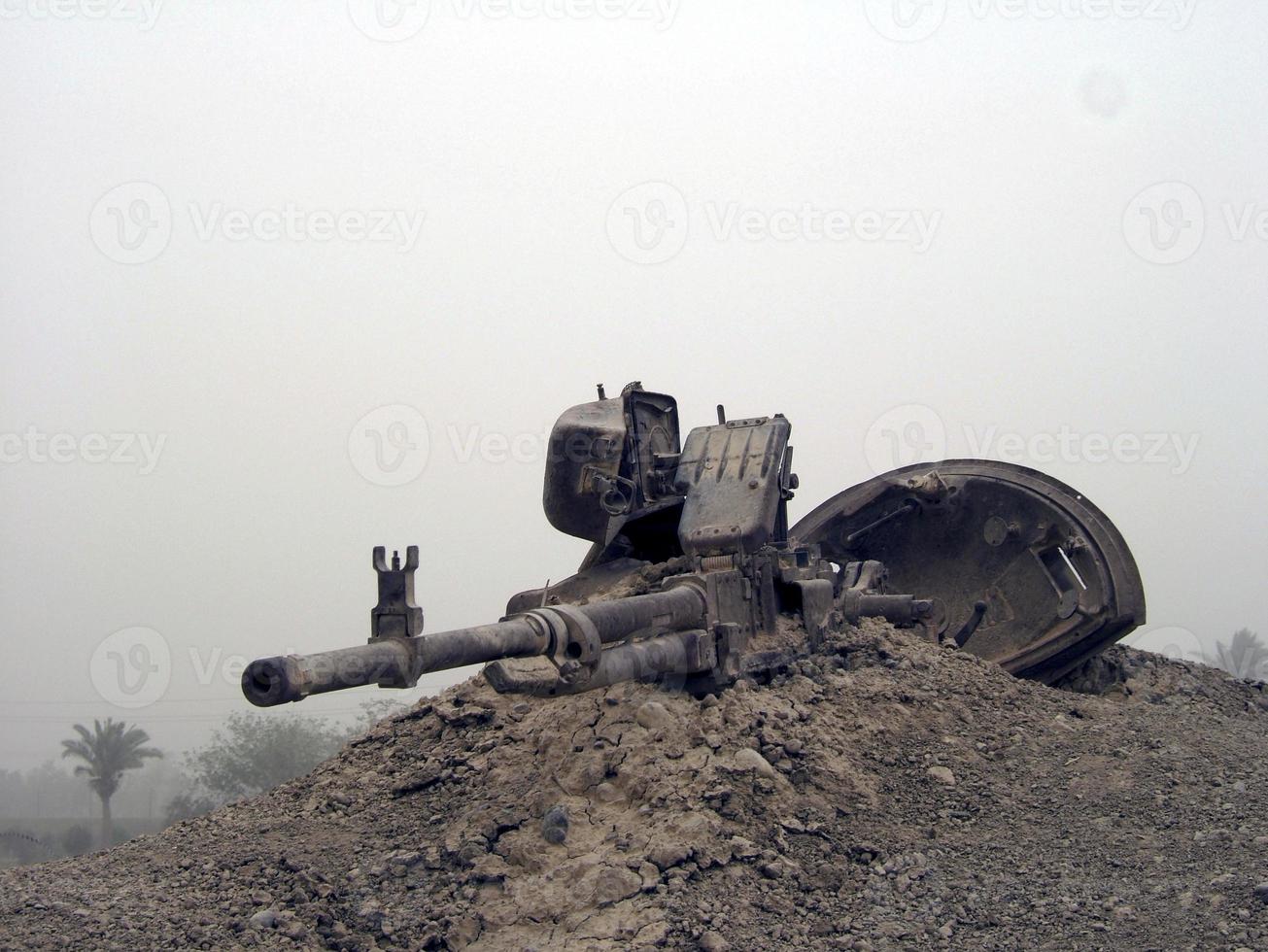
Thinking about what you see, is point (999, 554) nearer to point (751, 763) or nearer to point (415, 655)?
point (751, 763)

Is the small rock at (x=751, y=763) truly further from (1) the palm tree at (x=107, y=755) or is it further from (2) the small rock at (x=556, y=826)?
(1) the palm tree at (x=107, y=755)

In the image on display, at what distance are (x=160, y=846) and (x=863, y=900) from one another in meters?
3.57

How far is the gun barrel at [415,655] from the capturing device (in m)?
4.16

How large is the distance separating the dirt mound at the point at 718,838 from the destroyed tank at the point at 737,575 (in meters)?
0.48

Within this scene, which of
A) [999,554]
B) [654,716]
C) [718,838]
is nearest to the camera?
[718,838]

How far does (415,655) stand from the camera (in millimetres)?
4641

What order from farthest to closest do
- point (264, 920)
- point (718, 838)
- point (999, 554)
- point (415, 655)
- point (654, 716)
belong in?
point (999, 554)
point (654, 716)
point (718, 838)
point (264, 920)
point (415, 655)

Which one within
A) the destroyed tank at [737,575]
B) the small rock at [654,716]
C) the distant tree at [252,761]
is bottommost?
the distant tree at [252,761]

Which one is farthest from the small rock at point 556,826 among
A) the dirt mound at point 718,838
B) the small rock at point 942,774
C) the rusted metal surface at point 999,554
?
the rusted metal surface at point 999,554

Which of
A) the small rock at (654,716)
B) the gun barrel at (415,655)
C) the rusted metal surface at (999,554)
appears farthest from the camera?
the rusted metal surface at (999,554)

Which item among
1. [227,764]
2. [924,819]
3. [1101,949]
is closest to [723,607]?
[924,819]

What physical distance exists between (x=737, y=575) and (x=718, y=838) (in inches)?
69.4

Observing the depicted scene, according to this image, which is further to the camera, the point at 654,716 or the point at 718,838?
the point at 654,716

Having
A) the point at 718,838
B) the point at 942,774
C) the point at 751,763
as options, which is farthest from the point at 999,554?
the point at 718,838
